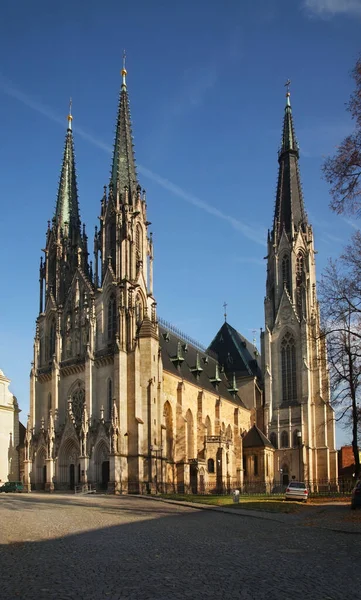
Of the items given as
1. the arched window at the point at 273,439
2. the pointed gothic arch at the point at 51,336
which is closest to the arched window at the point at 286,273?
the arched window at the point at 273,439

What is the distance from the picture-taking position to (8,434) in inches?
3004

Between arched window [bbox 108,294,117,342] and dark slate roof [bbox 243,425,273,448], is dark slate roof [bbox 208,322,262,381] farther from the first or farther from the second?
arched window [bbox 108,294,117,342]

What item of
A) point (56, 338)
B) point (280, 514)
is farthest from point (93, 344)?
point (280, 514)

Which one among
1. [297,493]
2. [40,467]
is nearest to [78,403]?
[40,467]

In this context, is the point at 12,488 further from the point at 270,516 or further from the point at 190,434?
the point at 270,516

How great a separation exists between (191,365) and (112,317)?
1686cm

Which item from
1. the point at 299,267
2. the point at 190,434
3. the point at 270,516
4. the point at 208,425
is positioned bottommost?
the point at 270,516

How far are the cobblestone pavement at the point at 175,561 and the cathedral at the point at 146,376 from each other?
31153mm

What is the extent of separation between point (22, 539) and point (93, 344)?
153 ft

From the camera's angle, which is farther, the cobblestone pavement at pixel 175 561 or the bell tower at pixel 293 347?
the bell tower at pixel 293 347

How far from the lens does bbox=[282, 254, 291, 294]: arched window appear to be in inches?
3425

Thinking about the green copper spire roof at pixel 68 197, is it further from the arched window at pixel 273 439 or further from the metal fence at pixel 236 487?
the arched window at pixel 273 439

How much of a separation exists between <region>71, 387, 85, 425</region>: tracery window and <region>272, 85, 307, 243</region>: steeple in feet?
115

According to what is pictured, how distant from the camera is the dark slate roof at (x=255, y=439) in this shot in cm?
7883
